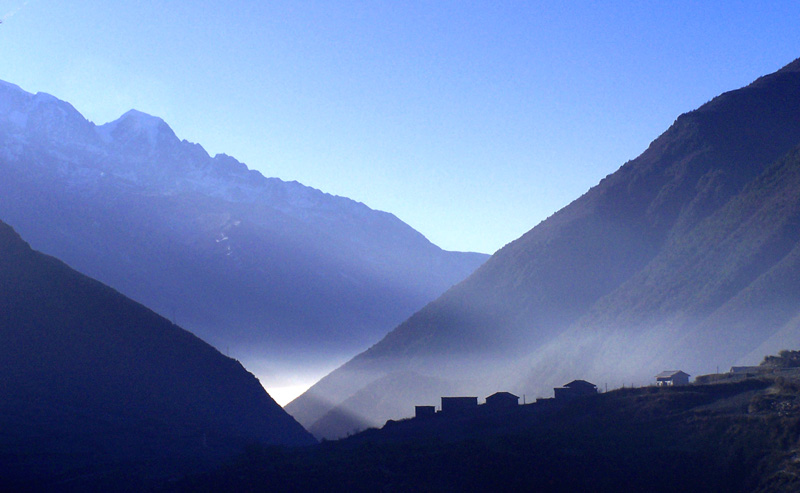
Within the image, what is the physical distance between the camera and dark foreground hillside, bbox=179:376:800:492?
3156 centimetres

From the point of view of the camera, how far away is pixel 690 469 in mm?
31844

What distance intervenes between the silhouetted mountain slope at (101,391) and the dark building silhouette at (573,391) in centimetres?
1950

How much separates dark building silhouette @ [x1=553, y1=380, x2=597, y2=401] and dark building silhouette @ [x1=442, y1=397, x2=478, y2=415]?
494cm

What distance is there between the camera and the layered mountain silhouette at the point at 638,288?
68.5 meters

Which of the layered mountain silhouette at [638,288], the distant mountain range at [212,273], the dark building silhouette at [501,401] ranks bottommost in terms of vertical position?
the dark building silhouette at [501,401]

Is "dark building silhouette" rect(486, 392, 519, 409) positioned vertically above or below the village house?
below

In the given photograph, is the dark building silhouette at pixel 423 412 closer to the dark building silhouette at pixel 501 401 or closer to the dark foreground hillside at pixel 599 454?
the dark building silhouette at pixel 501 401

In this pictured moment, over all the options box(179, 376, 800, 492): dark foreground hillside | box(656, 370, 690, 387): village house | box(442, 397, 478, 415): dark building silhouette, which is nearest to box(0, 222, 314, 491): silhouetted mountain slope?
box(179, 376, 800, 492): dark foreground hillside

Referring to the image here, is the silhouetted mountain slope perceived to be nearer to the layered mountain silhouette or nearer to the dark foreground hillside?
the dark foreground hillside

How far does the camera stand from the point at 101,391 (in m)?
52.8

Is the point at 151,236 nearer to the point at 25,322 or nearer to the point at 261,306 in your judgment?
the point at 261,306

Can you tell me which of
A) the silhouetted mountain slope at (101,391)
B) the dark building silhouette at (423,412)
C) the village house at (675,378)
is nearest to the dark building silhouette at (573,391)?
the village house at (675,378)

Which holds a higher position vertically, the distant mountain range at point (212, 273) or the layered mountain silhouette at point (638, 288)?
the distant mountain range at point (212, 273)

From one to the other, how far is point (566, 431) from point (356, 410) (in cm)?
4877
